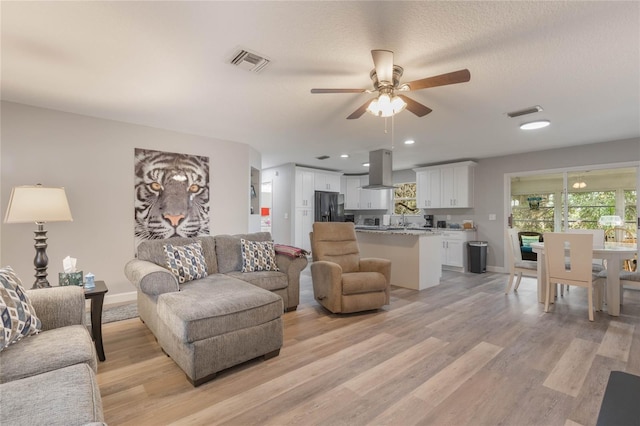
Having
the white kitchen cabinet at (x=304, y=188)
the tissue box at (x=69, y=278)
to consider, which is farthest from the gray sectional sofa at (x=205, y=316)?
the white kitchen cabinet at (x=304, y=188)

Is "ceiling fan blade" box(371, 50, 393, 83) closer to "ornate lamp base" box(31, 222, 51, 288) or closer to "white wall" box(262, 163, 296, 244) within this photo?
"ornate lamp base" box(31, 222, 51, 288)

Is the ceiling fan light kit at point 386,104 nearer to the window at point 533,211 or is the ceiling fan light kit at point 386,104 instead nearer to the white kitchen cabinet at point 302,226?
the white kitchen cabinet at point 302,226

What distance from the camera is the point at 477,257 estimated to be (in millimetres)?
5914

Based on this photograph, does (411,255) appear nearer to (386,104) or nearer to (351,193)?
(386,104)

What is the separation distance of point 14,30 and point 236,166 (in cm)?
318

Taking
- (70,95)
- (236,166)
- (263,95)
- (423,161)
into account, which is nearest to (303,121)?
(263,95)

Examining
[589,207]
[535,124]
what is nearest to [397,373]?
[535,124]

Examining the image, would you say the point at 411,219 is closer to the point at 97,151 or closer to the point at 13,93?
the point at 97,151

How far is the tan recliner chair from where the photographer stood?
3.29 meters

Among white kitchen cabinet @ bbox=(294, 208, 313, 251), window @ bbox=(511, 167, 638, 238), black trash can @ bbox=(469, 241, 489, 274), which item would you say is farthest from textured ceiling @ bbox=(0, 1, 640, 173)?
white kitchen cabinet @ bbox=(294, 208, 313, 251)

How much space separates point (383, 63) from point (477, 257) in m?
5.08

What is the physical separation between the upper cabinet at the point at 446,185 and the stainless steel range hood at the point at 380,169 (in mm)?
1860

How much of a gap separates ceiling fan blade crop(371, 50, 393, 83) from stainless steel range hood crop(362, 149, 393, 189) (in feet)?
10.4

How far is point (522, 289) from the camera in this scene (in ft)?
15.2
